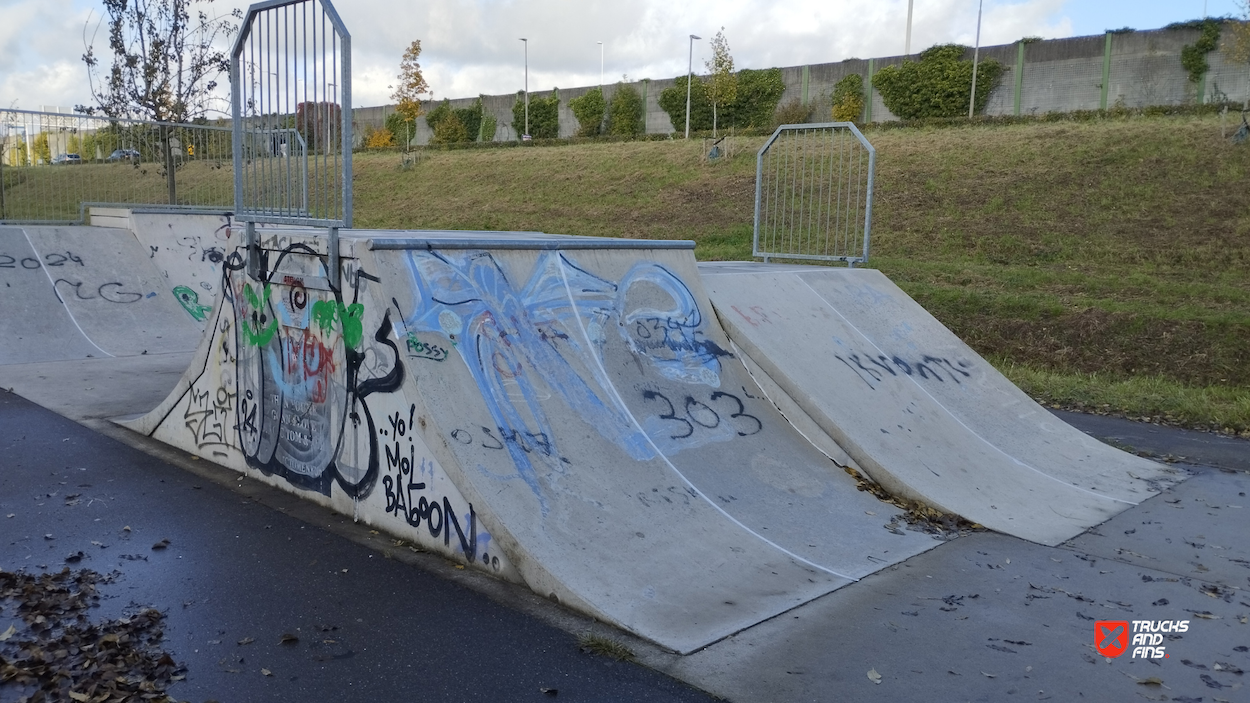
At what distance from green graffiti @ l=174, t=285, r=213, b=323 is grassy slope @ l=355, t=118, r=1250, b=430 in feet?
37.3

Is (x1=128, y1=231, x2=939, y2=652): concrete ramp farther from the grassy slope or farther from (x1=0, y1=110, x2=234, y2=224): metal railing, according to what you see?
(x1=0, y1=110, x2=234, y2=224): metal railing

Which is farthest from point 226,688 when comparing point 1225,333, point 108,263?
point 1225,333

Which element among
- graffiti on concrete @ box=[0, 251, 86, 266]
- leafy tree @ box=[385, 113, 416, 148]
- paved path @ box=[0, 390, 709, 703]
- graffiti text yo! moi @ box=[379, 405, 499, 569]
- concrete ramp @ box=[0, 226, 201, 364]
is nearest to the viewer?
paved path @ box=[0, 390, 709, 703]

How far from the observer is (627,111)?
3919 centimetres

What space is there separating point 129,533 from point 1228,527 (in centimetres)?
697

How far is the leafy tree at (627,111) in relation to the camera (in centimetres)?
3919

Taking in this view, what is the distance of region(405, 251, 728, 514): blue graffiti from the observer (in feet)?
17.4

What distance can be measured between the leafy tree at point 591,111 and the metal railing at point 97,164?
2440cm

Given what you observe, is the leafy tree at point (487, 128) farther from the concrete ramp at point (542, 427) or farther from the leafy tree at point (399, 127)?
the concrete ramp at point (542, 427)

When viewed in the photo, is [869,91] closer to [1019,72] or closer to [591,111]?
[1019,72]

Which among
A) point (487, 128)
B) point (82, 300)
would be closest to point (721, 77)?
point (487, 128)

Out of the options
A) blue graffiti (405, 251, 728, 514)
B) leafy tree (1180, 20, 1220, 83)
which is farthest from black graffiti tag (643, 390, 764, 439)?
leafy tree (1180, 20, 1220, 83)

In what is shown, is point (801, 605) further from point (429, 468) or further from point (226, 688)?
point (226, 688)

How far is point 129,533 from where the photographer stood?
5.19 meters
